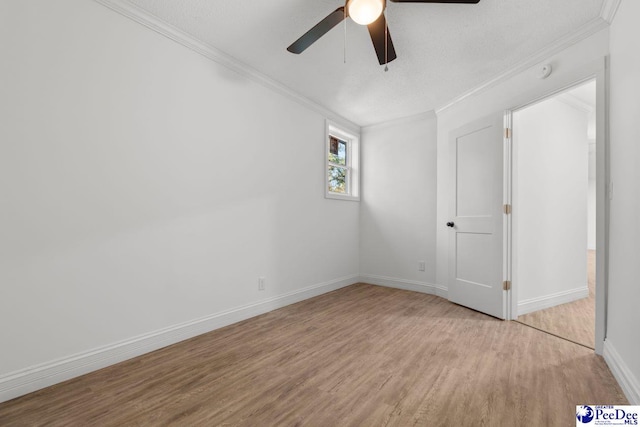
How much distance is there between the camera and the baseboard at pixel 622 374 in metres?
1.49

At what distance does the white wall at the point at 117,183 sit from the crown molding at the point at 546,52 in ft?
7.65

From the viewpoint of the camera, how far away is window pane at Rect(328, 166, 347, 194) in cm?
429

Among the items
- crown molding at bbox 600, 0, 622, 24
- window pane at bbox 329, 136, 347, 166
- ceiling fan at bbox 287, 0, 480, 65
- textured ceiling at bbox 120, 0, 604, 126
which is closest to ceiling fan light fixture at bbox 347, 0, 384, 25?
ceiling fan at bbox 287, 0, 480, 65

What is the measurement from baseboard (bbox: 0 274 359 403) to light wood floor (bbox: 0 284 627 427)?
57 millimetres

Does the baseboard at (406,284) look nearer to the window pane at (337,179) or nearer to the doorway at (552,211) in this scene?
the doorway at (552,211)

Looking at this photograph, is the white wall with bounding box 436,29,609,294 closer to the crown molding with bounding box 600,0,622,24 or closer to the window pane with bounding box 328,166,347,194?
the crown molding with bounding box 600,0,622,24

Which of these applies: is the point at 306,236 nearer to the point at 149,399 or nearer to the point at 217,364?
the point at 217,364

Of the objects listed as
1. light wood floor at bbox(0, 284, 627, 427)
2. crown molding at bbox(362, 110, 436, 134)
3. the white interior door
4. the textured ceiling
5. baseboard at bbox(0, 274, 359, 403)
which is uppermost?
the textured ceiling

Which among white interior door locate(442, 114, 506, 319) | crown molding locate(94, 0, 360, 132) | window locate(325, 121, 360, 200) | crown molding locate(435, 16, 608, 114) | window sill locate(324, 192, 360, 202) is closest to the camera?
crown molding locate(94, 0, 360, 132)

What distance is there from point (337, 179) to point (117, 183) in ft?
9.80

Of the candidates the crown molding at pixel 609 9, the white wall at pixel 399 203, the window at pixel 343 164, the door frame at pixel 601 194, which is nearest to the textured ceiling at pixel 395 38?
the crown molding at pixel 609 9

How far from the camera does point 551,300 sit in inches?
128

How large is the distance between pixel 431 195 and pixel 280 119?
89.1 inches

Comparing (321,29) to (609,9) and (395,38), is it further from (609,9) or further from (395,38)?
(609,9)
